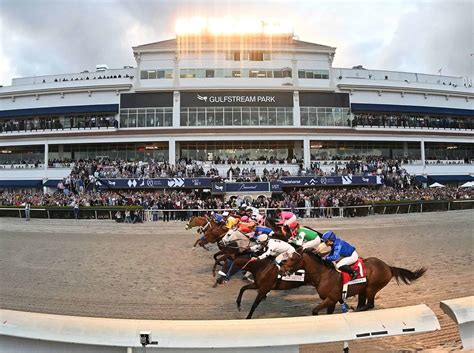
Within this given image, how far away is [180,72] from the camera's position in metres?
37.0

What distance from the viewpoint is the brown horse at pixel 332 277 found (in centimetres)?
626

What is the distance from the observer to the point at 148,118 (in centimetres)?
3644

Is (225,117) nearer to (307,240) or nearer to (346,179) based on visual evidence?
(346,179)

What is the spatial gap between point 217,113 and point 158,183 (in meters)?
10.8

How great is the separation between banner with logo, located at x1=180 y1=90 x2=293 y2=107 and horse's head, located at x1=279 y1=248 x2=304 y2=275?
103 ft

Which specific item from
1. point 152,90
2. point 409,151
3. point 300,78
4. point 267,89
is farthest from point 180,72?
point 409,151

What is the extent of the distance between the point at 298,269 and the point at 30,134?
40064 millimetres

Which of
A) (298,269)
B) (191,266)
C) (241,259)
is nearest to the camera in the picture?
(298,269)

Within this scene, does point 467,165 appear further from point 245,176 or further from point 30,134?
point 30,134

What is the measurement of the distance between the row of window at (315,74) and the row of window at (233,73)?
154 centimetres

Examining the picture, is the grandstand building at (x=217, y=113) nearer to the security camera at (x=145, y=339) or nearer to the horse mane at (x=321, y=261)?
the horse mane at (x=321, y=261)

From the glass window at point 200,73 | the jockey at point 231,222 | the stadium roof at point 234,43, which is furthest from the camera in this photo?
the stadium roof at point 234,43

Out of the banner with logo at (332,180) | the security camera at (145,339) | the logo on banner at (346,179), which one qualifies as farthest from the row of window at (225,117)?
the security camera at (145,339)

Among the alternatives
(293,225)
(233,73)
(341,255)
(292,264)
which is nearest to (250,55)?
(233,73)
